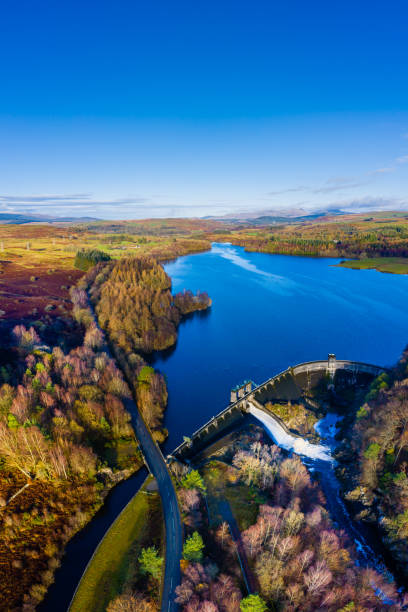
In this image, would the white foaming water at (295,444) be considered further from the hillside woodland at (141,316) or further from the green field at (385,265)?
the green field at (385,265)

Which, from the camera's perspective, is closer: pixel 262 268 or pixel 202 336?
pixel 202 336

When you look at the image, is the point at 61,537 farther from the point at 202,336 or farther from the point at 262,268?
the point at 262,268

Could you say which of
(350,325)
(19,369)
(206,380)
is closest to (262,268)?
(350,325)

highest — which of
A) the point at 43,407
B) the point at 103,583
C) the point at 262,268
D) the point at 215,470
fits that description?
the point at 262,268

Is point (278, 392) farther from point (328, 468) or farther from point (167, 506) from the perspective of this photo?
point (167, 506)

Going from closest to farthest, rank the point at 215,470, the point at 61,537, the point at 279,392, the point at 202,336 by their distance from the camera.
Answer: the point at 61,537 → the point at 215,470 → the point at 279,392 → the point at 202,336

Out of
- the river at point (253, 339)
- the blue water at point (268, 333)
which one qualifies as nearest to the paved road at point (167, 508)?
the river at point (253, 339)

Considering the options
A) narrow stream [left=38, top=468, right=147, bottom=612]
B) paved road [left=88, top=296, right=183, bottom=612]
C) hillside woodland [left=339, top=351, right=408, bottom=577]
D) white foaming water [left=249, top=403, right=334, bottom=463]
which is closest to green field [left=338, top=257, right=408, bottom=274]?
hillside woodland [left=339, top=351, right=408, bottom=577]

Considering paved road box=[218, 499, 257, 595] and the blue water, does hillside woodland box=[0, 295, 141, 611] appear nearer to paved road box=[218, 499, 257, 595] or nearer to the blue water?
the blue water
